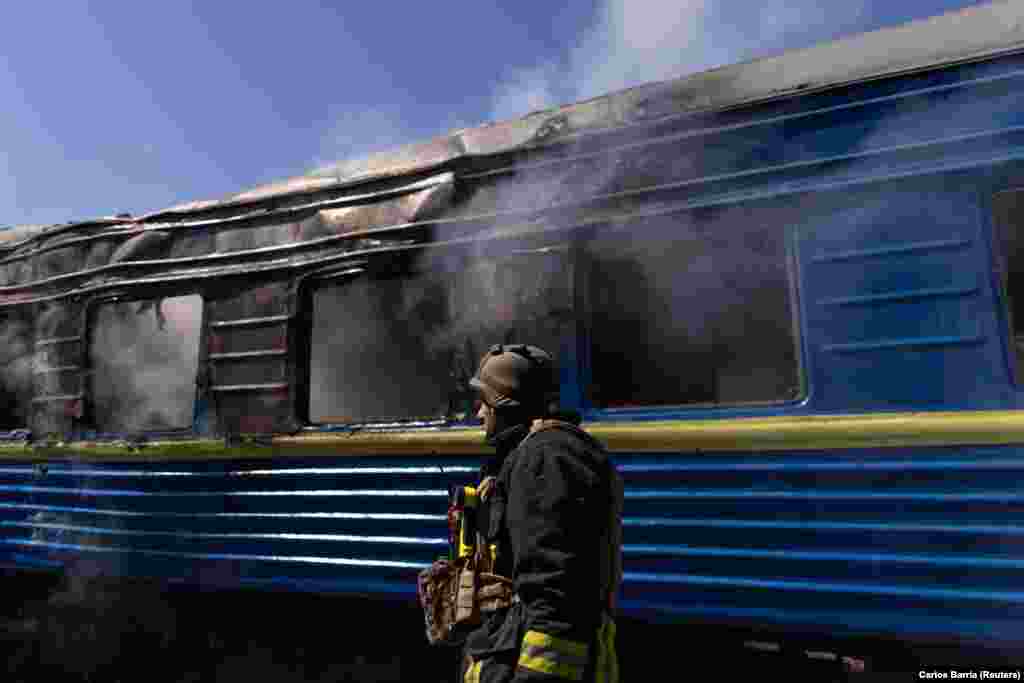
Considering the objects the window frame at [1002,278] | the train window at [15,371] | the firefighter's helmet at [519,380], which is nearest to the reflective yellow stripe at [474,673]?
the firefighter's helmet at [519,380]

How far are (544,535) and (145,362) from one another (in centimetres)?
382

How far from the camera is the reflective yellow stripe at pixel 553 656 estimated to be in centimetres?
163

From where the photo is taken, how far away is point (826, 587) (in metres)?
2.69

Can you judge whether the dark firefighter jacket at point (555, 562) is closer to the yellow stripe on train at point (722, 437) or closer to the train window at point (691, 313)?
the yellow stripe on train at point (722, 437)

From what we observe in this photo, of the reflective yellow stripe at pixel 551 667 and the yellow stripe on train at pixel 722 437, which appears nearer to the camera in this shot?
the reflective yellow stripe at pixel 551 667

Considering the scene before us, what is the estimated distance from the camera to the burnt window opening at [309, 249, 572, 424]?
3418mm

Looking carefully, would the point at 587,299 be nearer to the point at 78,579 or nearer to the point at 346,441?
the point at 346,441

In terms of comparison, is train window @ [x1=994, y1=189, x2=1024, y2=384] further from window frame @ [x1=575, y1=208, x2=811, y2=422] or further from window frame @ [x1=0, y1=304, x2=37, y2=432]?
window frame @ [x1=0, y1=304, x2=37, y2=432]

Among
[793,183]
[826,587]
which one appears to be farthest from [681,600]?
[793,183]

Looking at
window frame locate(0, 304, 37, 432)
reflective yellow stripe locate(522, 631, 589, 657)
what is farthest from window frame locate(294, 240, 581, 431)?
window frame locate(0, 304, 37, 432)

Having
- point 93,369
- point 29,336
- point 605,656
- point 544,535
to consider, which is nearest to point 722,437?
point 605,656

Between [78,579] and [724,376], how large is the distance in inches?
177

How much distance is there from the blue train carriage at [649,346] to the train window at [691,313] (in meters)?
0.01

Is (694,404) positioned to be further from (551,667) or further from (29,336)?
(29,336)
